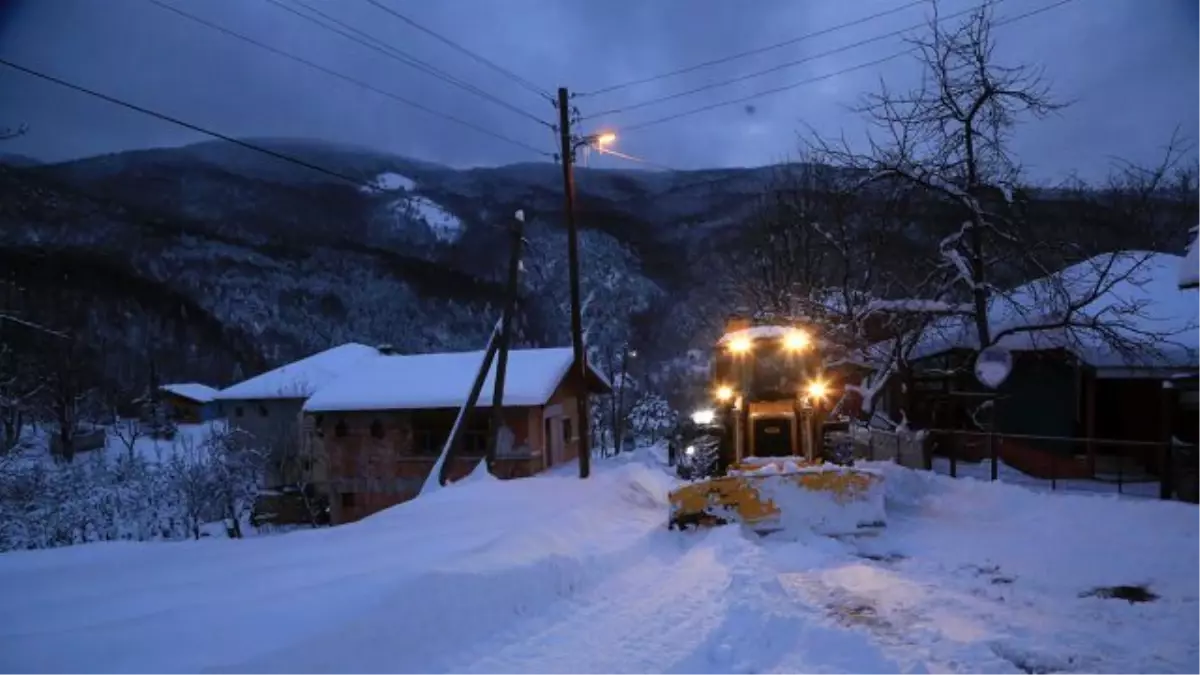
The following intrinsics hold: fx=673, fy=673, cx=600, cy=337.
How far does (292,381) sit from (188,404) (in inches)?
1174

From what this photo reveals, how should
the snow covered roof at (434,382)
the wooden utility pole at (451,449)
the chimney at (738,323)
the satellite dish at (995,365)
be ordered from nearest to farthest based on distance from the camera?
the chimney at (738,323) → the satellite dish at (995,365) → the wooden utility pole at (451,449) → the snow covered roof at (434,382)

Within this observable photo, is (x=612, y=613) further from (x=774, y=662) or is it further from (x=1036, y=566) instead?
(x=1036, y=566)

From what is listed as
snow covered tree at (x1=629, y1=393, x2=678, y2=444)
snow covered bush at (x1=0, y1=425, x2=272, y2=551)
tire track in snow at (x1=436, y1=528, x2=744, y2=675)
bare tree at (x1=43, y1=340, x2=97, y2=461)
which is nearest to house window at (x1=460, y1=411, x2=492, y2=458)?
snow covered bush at (x1=0, y1=425, x2=272, y2=551)

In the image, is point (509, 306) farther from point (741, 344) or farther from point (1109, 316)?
point (1109, 316)

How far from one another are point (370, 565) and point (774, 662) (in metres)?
3.79

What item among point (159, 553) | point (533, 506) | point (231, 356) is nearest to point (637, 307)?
point (231, 356)

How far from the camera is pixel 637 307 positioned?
65125 mm

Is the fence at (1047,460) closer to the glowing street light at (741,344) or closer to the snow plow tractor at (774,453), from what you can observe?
the snow plow tractor at (774,453)

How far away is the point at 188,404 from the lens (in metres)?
62.6

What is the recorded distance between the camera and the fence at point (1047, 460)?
11.2 meters

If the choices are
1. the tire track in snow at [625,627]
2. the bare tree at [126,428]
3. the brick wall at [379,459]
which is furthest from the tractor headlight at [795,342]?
the bare tree at [126,428]

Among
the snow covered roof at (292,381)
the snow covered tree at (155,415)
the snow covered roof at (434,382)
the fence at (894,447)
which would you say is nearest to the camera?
the fence at (894,447)

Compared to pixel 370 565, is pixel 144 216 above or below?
above

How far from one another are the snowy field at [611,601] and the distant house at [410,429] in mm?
16031
